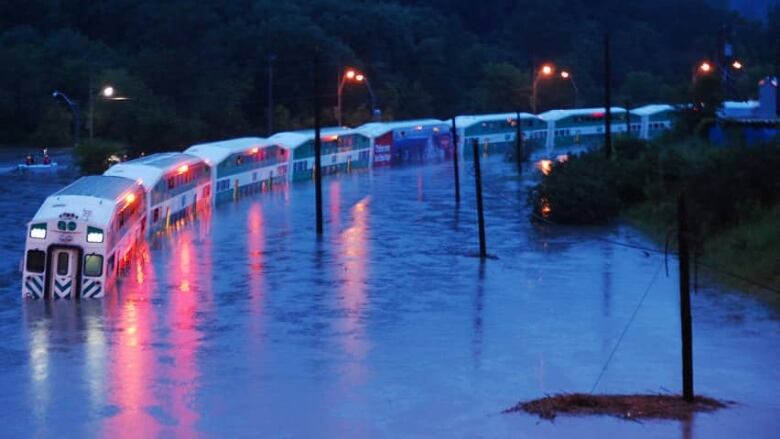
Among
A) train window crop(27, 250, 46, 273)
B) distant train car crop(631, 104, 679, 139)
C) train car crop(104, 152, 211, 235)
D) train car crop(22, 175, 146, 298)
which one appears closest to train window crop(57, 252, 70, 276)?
train car crop(22, 175, 146, 298)

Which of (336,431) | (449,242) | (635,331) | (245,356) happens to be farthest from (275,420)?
(449,242)

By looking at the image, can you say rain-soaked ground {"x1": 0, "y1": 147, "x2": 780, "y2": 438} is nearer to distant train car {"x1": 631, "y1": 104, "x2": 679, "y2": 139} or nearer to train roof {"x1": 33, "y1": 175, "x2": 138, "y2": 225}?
train roof {"x1": 33, "y1": 175, "x2": 138, "y2": 225}

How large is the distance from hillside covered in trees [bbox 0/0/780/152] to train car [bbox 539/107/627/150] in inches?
167

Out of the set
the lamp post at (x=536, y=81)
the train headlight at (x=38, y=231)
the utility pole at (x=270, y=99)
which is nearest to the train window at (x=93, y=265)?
the train headlight at (x=38, y=231)

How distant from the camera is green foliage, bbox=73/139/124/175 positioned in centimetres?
5172

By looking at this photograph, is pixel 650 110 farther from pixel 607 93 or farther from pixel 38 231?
pixel 38 231

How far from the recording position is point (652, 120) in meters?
84.8

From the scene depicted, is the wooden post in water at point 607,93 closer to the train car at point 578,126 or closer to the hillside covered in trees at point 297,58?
the hillside covered in trees at point 297,58

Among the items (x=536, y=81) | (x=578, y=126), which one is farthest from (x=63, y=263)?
(x=536, y=81)

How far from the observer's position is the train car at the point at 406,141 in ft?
226

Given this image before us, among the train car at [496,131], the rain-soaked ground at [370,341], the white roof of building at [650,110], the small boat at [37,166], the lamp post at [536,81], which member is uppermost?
the lamp post at [536,81]

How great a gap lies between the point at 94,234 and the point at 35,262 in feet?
4.42

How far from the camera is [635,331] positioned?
22234 mm

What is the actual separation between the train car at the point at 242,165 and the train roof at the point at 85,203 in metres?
17.9
